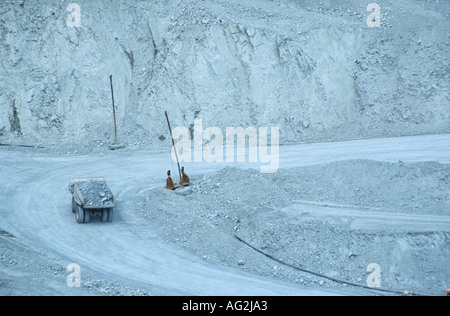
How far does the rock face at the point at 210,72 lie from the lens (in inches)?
1147

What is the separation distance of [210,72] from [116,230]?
14564 millimetres

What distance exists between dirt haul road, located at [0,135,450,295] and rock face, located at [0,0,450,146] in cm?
266

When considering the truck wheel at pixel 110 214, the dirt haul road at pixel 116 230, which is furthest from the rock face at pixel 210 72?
the truck wheel at pixel 110 214

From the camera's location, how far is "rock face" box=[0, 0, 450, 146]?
29.1 metres

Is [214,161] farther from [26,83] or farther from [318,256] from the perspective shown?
[26,83]

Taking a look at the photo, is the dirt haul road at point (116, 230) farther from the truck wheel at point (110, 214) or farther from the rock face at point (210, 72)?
the rock face at point (210, 72)

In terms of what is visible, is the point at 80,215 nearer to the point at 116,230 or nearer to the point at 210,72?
the point at 116,230

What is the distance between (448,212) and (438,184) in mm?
1550

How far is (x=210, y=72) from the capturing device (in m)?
30.0

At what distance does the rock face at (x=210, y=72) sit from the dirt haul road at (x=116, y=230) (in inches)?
105

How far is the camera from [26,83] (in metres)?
29.2

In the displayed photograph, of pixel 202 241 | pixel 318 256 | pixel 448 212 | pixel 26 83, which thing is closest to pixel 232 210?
pixel 202 241

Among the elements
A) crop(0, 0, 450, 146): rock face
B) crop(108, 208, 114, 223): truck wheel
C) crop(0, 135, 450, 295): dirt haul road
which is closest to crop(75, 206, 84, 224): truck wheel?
crop(0, 135, 450, 295): dirt haul road

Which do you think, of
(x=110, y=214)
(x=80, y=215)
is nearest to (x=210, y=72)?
(x=110, y=214)
